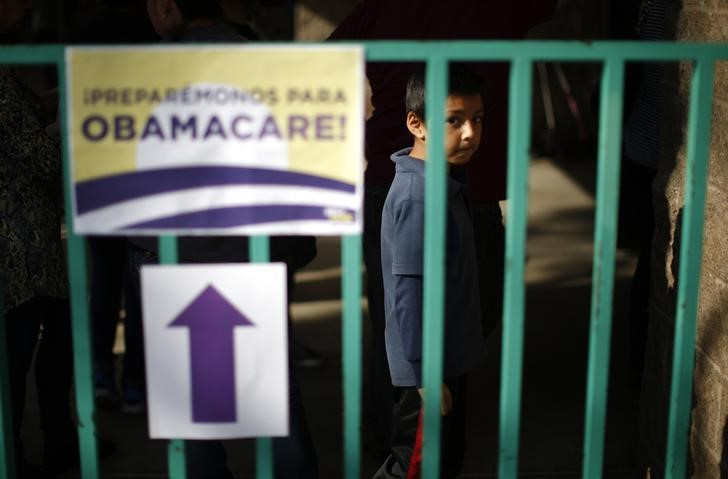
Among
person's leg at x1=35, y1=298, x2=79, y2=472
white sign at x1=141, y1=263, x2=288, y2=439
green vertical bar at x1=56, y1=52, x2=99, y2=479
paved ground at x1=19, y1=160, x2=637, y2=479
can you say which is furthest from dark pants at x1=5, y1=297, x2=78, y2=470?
white sign at x1=141, y1=263, x2=288, y2=439

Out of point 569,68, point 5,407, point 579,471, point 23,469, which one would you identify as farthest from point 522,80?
point 569,68

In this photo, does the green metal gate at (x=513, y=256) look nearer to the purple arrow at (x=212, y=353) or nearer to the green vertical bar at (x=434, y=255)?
the green vertical bar at (x=434, y=255)

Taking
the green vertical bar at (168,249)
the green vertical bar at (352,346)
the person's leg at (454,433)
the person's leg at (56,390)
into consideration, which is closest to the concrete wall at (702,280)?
the person's leg at (454,433)

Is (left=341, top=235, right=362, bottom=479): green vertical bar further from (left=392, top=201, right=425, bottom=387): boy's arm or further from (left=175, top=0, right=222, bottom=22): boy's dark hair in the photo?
(left=175, top=0, right=222, bottom=22): boy's dark hair

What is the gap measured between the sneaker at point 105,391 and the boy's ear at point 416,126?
215cm

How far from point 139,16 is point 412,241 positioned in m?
2.12

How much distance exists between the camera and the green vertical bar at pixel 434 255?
228 centimetres

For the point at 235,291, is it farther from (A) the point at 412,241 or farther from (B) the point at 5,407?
(A) the point at 412,241

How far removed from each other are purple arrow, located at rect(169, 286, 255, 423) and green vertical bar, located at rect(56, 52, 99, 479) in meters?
0.21

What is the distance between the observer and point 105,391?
4.73 meters

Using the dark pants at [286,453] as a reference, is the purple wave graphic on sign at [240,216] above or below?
above

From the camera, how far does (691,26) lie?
10.4ft

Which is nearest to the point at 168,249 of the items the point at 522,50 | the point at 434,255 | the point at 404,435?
the point at 434,255

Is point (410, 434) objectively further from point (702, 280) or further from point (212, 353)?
point (212, 353)
